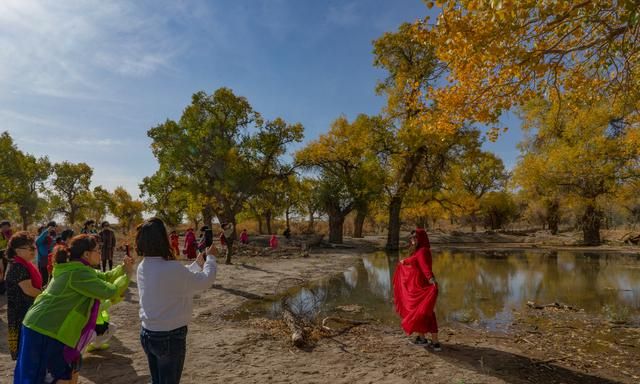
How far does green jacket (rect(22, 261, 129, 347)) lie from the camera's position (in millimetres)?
3065

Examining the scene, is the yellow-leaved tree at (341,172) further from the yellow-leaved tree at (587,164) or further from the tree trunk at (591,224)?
the tree trunk at (591,224)

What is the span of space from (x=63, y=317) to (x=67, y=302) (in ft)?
0.41

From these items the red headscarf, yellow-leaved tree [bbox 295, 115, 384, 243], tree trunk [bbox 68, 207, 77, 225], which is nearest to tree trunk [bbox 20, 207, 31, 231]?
tree trunk [bbox 68, 207, 77, 225]

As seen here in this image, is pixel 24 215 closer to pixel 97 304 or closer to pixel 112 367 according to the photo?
pixel 112 367

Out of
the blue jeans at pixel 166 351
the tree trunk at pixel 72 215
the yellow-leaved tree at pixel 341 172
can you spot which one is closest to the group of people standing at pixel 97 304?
the blue jeans at pixel 166 351

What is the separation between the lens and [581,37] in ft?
22.5

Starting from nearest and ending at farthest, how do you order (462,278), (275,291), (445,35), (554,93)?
(445,35), (554,93), (275,291), (462,278)

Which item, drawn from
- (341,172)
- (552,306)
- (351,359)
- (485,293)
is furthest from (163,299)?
(341,172)

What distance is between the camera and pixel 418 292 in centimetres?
639

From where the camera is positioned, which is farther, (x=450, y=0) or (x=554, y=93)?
(x=554, y=93)

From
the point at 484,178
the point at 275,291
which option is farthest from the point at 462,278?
the point at 484,178

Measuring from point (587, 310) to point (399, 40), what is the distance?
65.2 ft

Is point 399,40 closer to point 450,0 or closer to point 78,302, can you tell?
point 450,0

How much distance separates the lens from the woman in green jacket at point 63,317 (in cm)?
303
